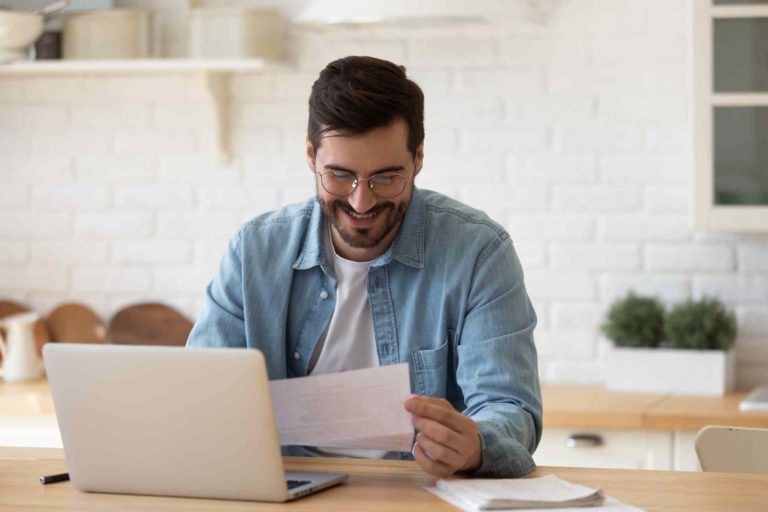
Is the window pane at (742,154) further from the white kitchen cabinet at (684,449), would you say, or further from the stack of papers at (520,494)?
the stack of papers at (520,494)

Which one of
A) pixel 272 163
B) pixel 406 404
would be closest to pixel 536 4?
pixel 272 163

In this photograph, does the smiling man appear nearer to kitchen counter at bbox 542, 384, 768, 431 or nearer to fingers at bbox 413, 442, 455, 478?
fingers at bbox 413, 442, 455, 478

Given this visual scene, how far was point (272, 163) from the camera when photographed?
3.54 metres

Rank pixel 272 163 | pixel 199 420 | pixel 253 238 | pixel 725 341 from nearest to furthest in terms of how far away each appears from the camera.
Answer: pixel 199 420, pixel 253 238, pixel 725 341, pixel 272 163

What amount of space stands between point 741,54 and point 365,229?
140cm

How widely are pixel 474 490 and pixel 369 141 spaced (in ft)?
2.05

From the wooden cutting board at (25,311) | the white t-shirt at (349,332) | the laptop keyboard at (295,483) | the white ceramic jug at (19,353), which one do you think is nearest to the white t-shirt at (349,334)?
the white t-shirt at (349,332)

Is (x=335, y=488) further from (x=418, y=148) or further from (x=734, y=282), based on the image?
(x=734, y=282)

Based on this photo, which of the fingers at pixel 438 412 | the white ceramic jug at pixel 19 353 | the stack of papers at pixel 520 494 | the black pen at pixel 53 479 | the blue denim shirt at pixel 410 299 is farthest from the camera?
the white ceramic jug at pixel 19 353

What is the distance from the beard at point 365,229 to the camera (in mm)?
2055

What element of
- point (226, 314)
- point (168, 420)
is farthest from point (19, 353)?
point (168, 420)

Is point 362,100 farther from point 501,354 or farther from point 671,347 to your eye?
point 671,347

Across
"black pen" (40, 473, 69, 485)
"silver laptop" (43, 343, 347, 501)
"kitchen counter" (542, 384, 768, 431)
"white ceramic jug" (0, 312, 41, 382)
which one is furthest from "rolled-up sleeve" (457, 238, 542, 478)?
"white ceramic jug" (0, 312, 41, 382)

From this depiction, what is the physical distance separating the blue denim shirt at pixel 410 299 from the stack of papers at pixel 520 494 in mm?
283
